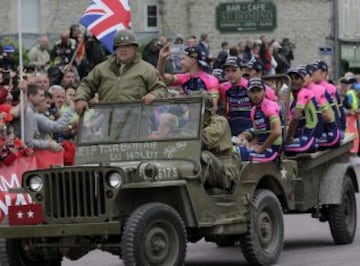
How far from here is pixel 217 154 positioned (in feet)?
37.4

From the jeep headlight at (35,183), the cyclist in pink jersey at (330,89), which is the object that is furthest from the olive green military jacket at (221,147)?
the cyclist in pink jersey at (330,89)

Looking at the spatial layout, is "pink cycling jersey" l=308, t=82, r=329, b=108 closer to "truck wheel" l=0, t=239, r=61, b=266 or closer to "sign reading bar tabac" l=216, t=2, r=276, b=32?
"truck wheel" l=0, t=239, r=61, b=266

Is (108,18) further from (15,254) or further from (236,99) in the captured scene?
(15,254)

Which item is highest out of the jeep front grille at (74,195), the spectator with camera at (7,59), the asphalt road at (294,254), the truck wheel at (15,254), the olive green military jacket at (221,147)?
the spectator with camera at (7,59)

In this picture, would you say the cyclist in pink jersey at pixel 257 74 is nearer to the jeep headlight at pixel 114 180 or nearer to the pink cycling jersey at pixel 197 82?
the pink cycling jersey at pixel 197 82

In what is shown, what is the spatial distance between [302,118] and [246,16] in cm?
2748

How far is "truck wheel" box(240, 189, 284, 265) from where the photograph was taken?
1135 centimetres

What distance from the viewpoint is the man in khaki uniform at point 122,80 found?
1160cm

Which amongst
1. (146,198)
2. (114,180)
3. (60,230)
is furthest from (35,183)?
(146,198)

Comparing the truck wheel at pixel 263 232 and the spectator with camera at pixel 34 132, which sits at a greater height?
the spectator with camera at pixel 34 132

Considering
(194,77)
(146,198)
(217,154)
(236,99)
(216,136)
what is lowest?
(146,198)

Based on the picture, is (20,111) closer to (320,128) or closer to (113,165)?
(320,128)

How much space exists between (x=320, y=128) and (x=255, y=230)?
254cm

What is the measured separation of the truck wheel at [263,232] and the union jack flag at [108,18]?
16.7ft
